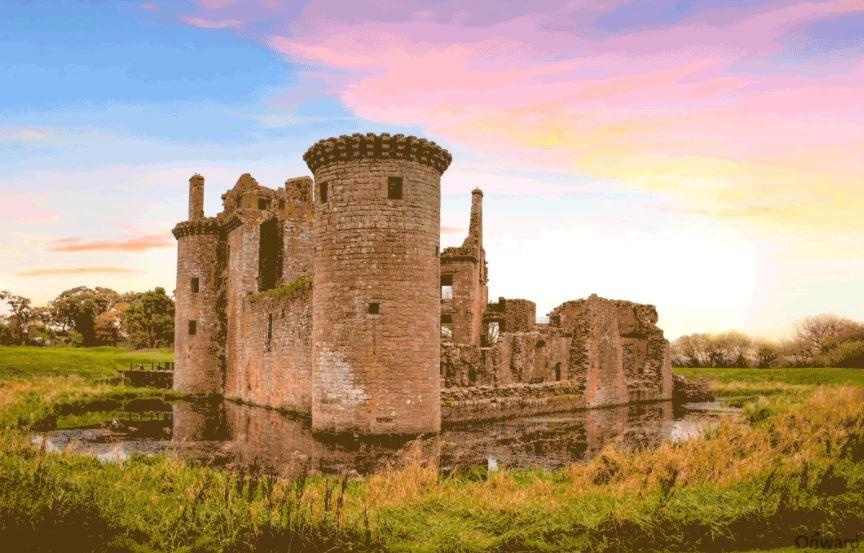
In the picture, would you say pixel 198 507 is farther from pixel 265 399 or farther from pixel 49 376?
pixel 49 376

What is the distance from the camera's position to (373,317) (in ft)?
65.5

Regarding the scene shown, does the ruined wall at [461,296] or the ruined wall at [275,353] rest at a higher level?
the ruined wall at [461,296]

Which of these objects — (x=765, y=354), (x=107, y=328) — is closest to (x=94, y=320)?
(x=107, y=328)

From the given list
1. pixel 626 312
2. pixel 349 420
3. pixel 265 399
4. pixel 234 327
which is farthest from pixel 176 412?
pixel 626 312

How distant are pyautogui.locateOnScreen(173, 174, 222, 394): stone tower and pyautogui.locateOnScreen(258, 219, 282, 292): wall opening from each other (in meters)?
3.63

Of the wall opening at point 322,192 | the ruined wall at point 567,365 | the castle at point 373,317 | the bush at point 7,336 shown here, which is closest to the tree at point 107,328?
the bush at point 7,336

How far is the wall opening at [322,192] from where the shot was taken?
2119 cm

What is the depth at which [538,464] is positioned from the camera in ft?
51.9

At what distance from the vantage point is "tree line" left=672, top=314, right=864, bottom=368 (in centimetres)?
5072

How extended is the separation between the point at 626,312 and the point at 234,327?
19520 mm

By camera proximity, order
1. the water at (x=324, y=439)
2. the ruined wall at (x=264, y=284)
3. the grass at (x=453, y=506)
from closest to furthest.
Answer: the grass at (x=453, y=506) → the water at (x=324, y=439) → the ruined wall at (x=264, y=284)

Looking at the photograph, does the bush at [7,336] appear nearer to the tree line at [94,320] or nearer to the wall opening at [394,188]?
the tree line at [94,320]

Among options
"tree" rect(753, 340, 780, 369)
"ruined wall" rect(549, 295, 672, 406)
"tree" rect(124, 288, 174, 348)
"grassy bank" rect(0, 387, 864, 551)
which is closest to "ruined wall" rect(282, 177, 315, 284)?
"ruined wall" rect(549, 295, 672, 406)

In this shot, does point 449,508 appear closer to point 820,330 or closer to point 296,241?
point 296,241
